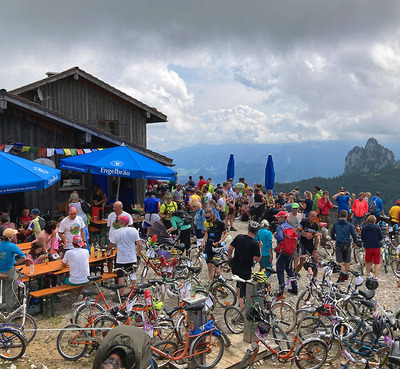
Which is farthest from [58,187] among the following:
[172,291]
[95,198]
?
[172,291]

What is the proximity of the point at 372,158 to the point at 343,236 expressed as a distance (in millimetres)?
166604

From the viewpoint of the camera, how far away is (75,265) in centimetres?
718

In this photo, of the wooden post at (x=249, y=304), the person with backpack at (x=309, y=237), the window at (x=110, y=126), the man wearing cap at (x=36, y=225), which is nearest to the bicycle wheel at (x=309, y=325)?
the wooden post at (x=249, y=304)

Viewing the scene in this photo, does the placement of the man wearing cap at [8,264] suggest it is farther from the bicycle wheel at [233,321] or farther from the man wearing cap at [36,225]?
the bicycle wheel at [233,321]

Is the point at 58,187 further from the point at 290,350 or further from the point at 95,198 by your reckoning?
the point at 290,350

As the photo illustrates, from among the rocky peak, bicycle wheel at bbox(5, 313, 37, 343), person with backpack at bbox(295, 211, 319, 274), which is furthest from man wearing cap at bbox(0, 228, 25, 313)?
the rocky peak

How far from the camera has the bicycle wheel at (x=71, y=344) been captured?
230 inches

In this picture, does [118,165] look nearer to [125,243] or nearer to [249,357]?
[125,243]

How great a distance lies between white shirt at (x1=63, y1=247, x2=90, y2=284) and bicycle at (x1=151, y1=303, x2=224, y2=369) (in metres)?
2.36

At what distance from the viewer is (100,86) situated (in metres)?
17.5

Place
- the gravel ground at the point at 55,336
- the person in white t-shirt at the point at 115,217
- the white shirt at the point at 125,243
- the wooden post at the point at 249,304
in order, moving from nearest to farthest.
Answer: the gravel ground at the point at 55,336 < the wooden post at the point at 249,304 < the white shirt at the point at 125,243 < the person in white t-shirt at the point at 115,217

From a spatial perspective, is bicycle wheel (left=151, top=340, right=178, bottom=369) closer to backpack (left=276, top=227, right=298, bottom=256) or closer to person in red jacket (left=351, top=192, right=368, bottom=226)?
backpack (left=276, top=227, right=298, bottom=256)

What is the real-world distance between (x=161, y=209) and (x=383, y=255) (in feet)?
22.8

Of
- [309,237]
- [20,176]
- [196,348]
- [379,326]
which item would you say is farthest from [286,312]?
[20,176]
